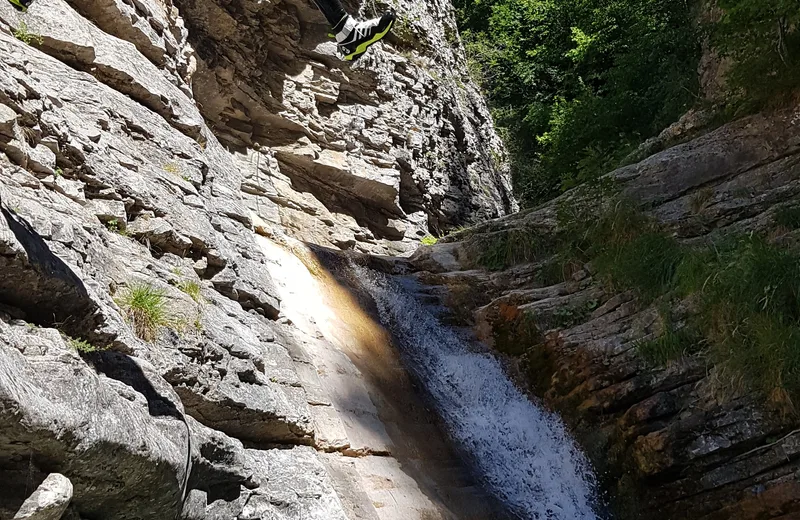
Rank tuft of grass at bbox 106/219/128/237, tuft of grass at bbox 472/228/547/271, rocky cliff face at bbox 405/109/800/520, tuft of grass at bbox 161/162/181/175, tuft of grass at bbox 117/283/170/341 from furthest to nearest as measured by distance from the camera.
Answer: tuft of grass at bbox 472/228/547/271 < tuft of grass at bbox 161/162/181/175 < rocky cliff face at bbox 405/109/800/520 < tuft of grass at bbox 106/219/128/237 < tuft of grass at bbox 117/283/170/341

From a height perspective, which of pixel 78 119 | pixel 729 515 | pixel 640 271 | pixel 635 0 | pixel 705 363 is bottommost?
pixel 729 515

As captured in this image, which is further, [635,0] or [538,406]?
[635,0]

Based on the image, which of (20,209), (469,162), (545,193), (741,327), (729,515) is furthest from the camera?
(545,193)

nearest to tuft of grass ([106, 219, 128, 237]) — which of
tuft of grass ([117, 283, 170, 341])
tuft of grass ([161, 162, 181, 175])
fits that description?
tuft of grass ([117, 283, 170, 341])

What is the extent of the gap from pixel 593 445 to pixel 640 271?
2.27 meters

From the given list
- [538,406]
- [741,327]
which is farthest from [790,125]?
[538,406]

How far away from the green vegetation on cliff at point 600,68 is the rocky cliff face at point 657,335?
992 mm

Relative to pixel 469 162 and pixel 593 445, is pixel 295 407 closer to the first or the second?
pixel 593 445

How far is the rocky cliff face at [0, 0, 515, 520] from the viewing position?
352cm

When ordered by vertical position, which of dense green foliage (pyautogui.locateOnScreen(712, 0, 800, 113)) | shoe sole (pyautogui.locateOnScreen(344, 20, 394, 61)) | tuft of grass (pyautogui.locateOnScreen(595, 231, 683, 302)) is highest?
dense green foliage (pyautogui.locateOnScreen(712, 0, 800, 113))

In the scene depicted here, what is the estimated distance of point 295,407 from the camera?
5586 mm

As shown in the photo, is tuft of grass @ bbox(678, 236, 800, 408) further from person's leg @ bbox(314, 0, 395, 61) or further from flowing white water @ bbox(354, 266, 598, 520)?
person's leg @ bbox(314, 0, 395, 61)

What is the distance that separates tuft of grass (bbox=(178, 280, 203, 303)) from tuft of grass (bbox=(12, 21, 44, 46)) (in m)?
3.63

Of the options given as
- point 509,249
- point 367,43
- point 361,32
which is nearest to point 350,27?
point 361,32
